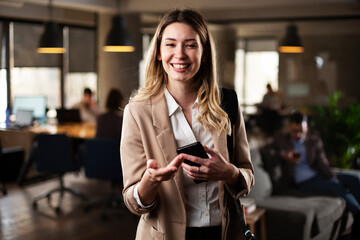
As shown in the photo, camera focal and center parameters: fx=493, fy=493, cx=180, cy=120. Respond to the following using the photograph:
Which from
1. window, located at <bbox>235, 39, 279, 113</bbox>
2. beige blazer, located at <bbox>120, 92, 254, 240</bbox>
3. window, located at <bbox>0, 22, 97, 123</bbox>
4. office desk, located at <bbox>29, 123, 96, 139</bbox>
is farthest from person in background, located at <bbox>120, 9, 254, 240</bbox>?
window, located at <bbox>235, 39, 279, 113</bbox>

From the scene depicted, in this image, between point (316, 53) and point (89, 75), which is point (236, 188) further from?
point (89, 75)

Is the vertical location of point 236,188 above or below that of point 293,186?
above

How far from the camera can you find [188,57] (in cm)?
156

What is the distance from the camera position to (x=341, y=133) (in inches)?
211

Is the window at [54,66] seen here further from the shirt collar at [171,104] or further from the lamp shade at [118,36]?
the shirt collar at [171,104]

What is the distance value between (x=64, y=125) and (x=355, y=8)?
4.36m

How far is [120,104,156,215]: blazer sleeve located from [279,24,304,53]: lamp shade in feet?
19.0

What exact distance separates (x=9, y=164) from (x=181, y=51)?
2.62m

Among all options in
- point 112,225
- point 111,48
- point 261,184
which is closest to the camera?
point 261,184

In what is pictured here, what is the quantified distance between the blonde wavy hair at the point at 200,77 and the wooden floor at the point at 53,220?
235 centimetres

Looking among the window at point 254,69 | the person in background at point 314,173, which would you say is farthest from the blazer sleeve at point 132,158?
the window at point 254,69

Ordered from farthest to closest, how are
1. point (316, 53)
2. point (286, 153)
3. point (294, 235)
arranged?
1. point (316, 53)
2. point (286, 153)
3. point (294, 235)

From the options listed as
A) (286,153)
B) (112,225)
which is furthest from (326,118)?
(112,225)

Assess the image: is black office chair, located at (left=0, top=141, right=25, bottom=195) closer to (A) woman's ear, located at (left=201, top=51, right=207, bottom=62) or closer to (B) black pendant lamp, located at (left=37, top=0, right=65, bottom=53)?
(B) black pendant lamp, located at (left=37, top=0, right=65, bottom=53)
